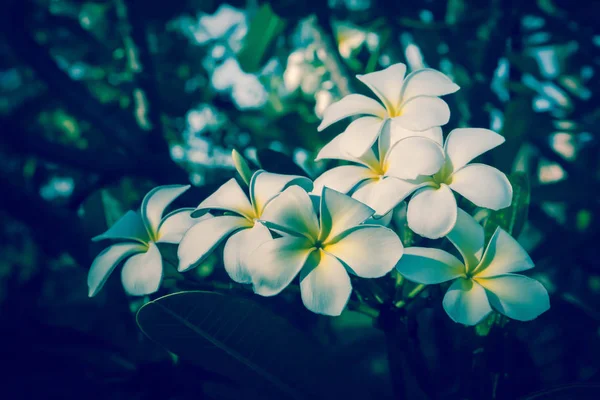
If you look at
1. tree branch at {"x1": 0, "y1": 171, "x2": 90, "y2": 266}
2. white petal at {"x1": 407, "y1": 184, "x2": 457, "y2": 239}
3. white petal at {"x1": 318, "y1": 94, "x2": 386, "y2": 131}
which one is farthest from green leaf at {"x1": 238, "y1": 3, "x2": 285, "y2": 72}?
white petal at {"x1": 407, "y1": 184, "x2": 457, "y2": 239}

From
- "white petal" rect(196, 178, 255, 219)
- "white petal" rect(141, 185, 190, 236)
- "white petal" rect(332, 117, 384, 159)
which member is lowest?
"white petal" rect(141, 185, 190, 236)

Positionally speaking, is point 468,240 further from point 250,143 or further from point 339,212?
point 250,143

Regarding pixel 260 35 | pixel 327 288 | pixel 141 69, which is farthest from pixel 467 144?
pixel 141 69

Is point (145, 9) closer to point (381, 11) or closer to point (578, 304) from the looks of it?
point (381, 11)

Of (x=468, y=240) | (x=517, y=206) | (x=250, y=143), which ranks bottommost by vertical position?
(x=250, y=143)

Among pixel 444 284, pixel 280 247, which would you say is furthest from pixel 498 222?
pixel 280 247

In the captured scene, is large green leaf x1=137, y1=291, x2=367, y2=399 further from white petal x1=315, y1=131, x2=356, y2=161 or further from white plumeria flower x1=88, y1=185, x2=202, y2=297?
white petal x1=315, y1=131, x2=356, y2=161
